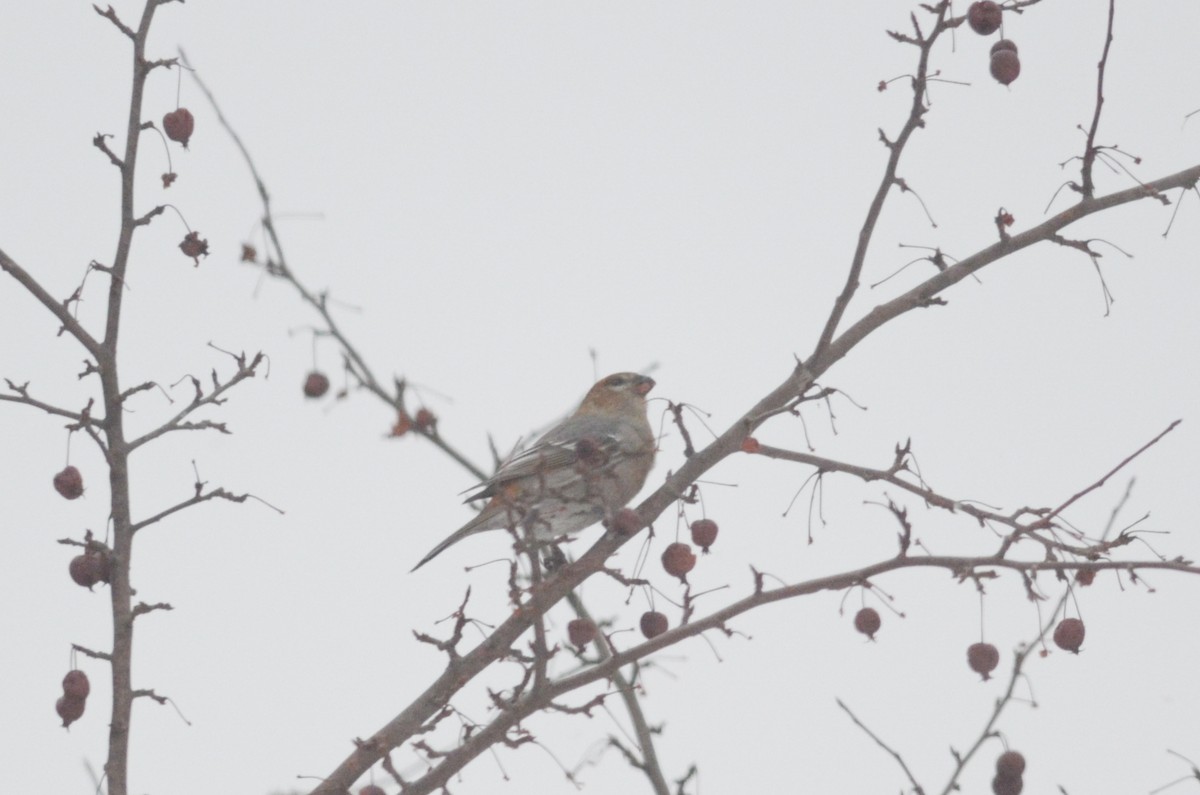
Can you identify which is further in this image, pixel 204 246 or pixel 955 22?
pixel 204 246

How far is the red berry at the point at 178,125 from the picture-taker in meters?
4.27

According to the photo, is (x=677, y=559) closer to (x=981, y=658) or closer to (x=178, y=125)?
(x=981, y=658)

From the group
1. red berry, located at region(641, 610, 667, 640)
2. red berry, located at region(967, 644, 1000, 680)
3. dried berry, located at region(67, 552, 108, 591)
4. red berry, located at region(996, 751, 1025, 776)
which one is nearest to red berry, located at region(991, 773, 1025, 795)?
red berry, located at region(996, 751, 1025, 776)

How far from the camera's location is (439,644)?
11.1 feet

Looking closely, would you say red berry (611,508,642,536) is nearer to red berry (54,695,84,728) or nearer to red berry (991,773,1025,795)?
red berry (991,773,1025,795)

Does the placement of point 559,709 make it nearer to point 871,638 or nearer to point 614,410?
point 871,638

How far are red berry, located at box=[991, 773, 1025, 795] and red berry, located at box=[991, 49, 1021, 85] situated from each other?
2.14m

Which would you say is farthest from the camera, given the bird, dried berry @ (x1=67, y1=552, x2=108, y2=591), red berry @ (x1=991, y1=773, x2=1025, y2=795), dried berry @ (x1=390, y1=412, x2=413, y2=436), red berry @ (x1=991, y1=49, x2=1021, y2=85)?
dried berry @ (x1=390, y1=412, x2=413, y2=436)

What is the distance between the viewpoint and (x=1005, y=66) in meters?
4.09

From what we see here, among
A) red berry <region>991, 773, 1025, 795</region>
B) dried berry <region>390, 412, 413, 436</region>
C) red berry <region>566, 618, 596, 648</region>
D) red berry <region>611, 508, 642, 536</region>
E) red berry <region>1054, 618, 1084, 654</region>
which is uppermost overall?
dried berry <region>390, 412, 413, 436</region>

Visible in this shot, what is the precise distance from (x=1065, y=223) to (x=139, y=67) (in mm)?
2606

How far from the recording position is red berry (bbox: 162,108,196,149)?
427cm

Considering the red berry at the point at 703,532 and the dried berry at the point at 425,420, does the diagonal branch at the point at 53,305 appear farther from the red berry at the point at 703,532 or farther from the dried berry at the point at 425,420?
the red berry at the point at 703,532

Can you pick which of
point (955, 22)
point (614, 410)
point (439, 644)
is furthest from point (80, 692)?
point (614, 410)
